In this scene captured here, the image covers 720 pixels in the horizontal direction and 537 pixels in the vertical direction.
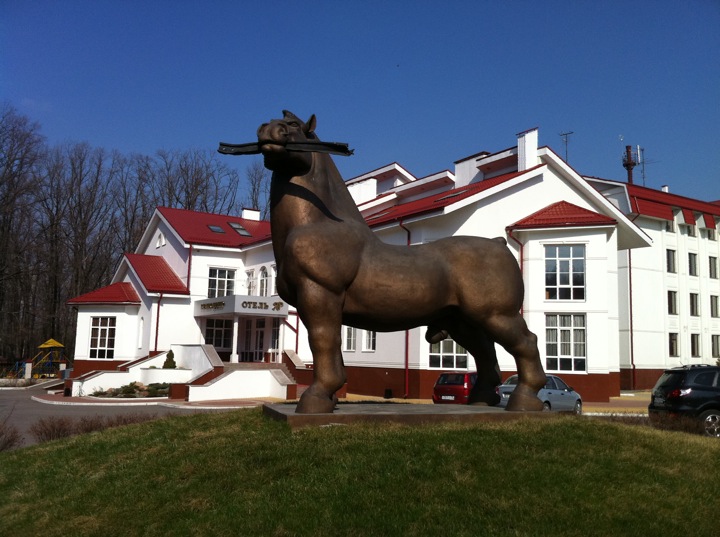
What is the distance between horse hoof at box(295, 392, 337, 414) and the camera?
730cm

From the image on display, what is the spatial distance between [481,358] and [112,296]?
92.6 ft

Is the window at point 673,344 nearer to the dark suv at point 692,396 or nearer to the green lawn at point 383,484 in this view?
the dark suv at point 692,396

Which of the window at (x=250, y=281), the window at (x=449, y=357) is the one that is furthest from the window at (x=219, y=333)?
the window at (x=449, y=357)

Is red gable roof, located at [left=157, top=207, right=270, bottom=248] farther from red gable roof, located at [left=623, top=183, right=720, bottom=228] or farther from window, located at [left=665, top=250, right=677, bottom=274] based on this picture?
window, located at [left=665, top=250, right=677, bottom=274]

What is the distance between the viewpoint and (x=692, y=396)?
14.1 metres

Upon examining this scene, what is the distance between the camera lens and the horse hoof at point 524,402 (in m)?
8.12

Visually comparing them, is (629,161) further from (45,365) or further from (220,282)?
Answer: (45,365)

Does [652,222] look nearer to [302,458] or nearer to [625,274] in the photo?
[625,274]

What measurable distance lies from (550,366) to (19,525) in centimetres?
2175

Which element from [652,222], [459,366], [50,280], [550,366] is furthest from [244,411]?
[50,280]

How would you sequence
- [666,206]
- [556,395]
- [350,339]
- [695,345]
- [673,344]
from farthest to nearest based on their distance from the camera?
[695,345]
[666,206]
[673,344]
[350,339]
[556,395]

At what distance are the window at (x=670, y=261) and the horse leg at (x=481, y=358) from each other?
32.8m

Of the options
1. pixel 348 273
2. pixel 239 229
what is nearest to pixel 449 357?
pixel 348 273

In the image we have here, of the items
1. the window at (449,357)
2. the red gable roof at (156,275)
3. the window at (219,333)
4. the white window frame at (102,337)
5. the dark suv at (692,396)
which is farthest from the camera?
the window at (219,333)
